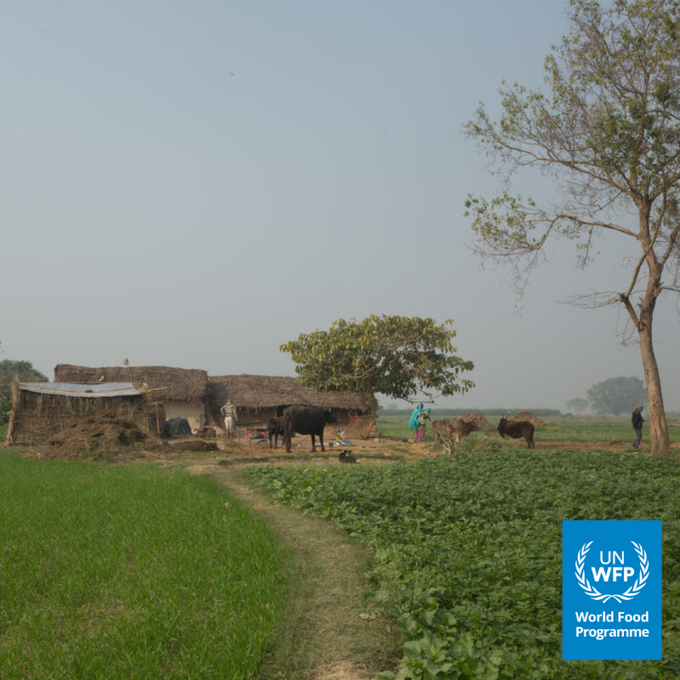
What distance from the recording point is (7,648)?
440cm

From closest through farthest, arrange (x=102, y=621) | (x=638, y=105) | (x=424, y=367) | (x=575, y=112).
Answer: (x=102, y=621)
(x=638, y=105)
(x=575, y=112)
(x=424, y=367)

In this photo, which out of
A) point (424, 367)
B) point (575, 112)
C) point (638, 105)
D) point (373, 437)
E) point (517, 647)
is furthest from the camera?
point (424, 367)

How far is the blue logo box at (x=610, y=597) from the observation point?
411 centimetres

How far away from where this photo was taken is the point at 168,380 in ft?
100

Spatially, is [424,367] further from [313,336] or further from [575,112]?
[575,112]

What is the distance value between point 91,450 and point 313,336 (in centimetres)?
1616

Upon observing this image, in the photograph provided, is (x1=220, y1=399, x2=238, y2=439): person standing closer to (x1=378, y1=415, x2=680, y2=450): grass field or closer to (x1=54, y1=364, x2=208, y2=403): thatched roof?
(x1=54, y1=364, x2=208, y2=403): thatched roof

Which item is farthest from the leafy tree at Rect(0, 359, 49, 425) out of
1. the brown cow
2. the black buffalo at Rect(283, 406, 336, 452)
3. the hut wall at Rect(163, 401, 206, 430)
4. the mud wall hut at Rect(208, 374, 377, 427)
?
the brown cow

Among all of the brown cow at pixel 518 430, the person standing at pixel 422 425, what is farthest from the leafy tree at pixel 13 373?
the brown cow at pixel 518 430

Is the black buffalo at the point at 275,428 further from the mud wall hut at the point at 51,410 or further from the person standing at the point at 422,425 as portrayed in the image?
the person standing at the point at 422,425

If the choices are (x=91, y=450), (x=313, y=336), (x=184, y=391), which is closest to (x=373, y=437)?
(x=313, y=336)

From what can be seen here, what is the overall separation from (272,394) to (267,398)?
56cm

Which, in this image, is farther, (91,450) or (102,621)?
(91,450)

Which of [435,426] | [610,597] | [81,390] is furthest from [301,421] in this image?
[610,597]
